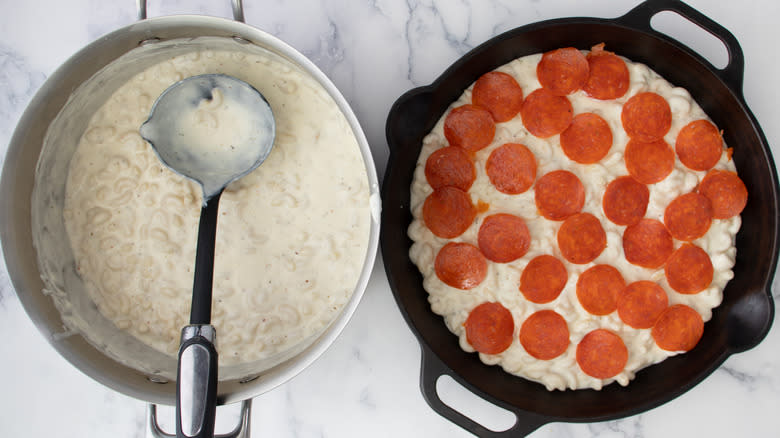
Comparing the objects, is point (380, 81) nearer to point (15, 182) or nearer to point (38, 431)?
point (15, 182)

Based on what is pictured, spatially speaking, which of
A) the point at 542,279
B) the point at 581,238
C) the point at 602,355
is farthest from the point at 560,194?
the point at 602,355

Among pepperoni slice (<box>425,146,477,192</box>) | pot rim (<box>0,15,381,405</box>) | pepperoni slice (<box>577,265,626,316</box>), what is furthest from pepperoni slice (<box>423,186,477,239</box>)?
pepperoni slice (<box>577,265,626,316</box>)

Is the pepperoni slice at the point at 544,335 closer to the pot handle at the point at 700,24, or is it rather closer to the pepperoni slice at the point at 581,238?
the pepperoni slice at the point at 581,238

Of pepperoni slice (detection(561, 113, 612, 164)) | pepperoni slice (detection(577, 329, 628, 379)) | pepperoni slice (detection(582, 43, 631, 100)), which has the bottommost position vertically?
pepperoni slice (detection(577, 329, 628, 379))

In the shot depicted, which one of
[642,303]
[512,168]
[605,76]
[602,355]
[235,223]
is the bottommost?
[602,355]

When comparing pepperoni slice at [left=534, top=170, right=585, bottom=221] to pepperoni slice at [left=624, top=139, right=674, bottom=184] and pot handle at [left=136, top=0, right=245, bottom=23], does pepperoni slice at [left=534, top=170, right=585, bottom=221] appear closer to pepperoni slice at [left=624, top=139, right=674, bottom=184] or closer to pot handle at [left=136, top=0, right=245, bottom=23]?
pepperoni slice at [left=624, top=139, right=674, bottom=184]

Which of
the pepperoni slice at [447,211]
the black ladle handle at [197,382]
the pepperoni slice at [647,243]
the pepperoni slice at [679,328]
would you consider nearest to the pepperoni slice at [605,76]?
the pepperoni slice at [647,243]

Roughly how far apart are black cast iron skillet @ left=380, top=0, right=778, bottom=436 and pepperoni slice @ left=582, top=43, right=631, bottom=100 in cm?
5

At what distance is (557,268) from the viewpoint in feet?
5.37

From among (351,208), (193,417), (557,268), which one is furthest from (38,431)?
(557,268)

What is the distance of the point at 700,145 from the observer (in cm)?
165

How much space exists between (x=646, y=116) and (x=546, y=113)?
Answer: 28 cm

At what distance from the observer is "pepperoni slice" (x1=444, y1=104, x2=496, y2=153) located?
5.32 feet

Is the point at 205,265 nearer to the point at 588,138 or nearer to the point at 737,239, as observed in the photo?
the point at 588,138
